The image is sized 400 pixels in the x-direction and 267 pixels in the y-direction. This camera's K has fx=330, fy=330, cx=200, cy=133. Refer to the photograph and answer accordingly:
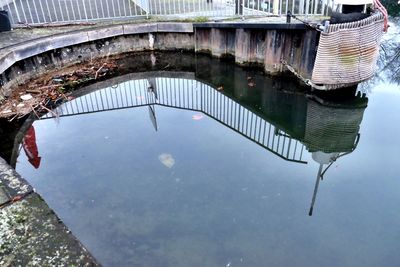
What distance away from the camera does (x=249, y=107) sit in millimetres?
7074

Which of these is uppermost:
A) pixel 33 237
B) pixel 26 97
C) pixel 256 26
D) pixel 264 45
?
pixel 256 26

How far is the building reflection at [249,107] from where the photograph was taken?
229 inches

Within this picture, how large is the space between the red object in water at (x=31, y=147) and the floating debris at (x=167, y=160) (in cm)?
187

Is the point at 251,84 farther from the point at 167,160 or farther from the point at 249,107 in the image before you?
the point at 167,160

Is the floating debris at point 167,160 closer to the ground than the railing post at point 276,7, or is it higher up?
closer to the ground

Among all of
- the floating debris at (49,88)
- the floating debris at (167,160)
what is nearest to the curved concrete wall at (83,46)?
the floating debris at (49,88)

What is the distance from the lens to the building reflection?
19.1 ft

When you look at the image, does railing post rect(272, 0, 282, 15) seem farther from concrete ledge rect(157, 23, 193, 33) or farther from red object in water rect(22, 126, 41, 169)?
red object in water rect(22, 126, 41, 169)

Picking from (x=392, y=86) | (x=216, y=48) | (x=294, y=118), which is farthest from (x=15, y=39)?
(x=392, y=86)

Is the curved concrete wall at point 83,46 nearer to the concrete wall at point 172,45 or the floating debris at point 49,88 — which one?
the concrete wall at point 172,45

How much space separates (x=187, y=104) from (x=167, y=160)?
2.20 m

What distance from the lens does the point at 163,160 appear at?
5.16 m

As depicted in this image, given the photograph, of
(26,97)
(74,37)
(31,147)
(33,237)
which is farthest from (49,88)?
(33,237)

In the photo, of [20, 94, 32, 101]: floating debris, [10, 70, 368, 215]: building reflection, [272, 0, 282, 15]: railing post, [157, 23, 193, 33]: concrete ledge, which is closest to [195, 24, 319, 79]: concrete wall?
[157, 23, 193, 33]: concrete ledge
